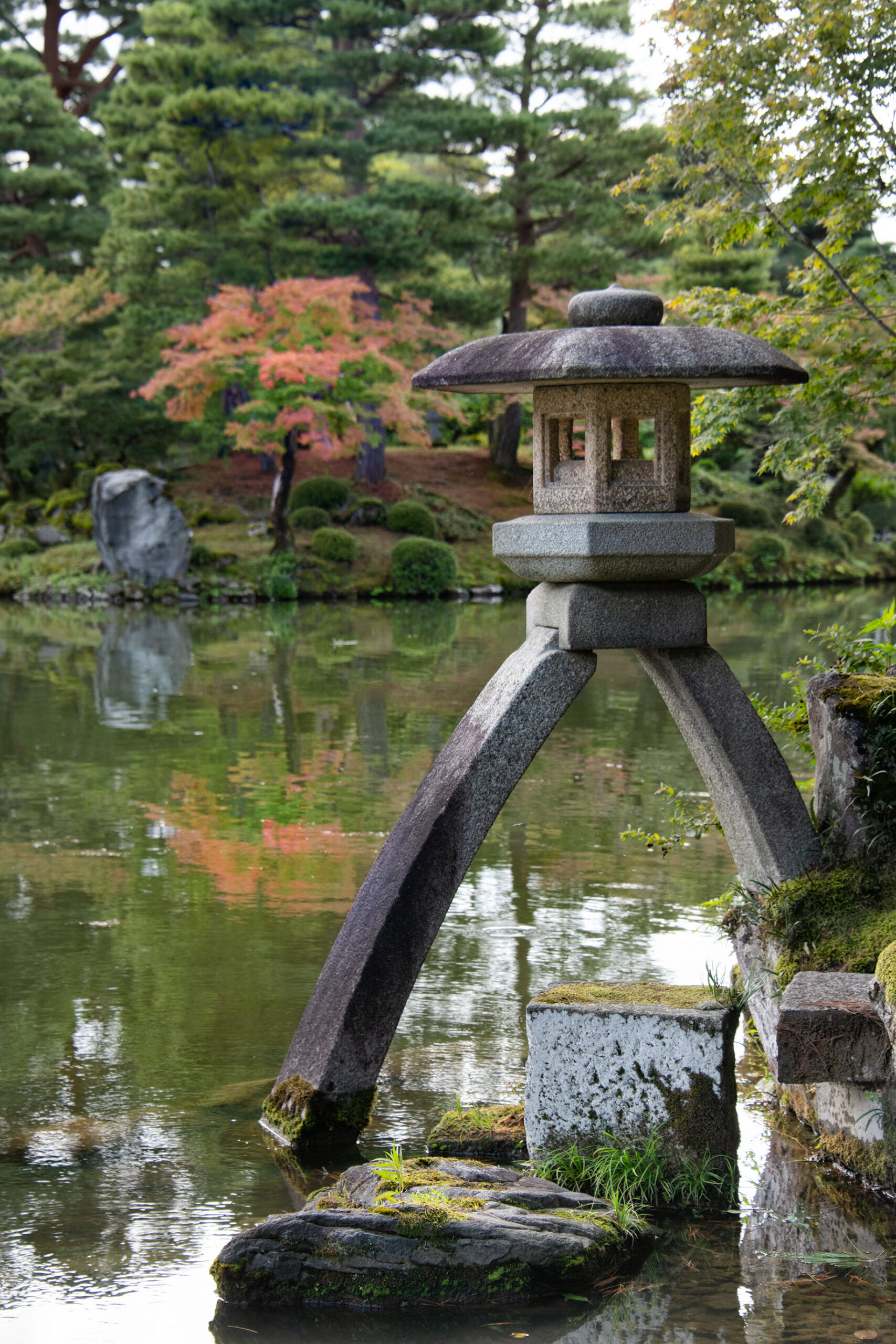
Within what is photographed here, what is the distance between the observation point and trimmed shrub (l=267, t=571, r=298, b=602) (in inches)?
1017

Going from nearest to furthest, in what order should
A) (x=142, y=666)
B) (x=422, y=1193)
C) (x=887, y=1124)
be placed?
(x=422, y=1193) → (x=887, y=1124) → (x=142, y=666)

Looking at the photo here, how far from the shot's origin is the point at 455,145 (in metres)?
28.1

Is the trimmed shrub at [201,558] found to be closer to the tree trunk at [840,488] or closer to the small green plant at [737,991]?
the tree trunk at [840,488]

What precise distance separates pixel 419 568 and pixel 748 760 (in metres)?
22.3

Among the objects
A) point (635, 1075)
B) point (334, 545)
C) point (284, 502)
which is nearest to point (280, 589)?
point (334, 545)

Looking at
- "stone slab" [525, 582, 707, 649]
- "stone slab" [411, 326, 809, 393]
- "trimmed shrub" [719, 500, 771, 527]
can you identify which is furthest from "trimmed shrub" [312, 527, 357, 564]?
"stone slab" [525, 582, 707, 649]

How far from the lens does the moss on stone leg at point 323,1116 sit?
179 inches

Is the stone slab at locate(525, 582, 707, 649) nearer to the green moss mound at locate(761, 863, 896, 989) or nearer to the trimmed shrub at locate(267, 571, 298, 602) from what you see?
the green moss mound at locate(761, 863, 896, 989)

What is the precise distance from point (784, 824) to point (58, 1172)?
8.59 feet

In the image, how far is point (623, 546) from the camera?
4.46m

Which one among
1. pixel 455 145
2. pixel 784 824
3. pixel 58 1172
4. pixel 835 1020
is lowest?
pixel 58 1172

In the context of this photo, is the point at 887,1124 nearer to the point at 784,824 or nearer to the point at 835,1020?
the point at 835,1020

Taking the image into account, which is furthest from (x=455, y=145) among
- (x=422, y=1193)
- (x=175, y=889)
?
(x=422, y=1193)

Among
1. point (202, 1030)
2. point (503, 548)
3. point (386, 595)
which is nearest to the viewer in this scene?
point (503, 548)
